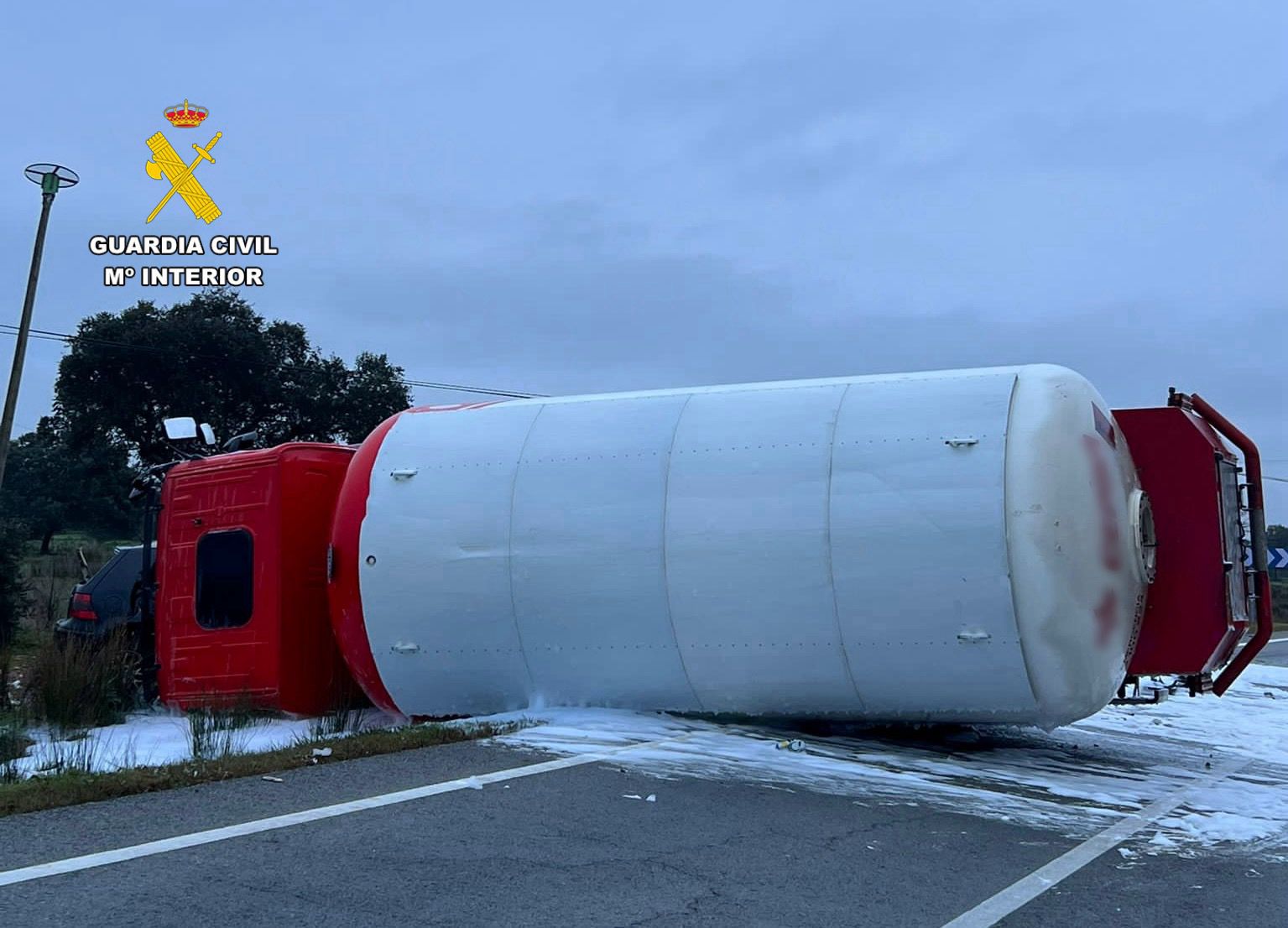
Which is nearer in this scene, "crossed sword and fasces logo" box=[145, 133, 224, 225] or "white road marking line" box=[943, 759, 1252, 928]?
"white road marking line" box=[943, 759, 1252, 928]

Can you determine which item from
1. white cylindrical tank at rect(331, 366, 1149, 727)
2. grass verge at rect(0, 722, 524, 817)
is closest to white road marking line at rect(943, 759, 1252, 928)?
white cylindrical tank at rect(331, 366, 1149, 727)

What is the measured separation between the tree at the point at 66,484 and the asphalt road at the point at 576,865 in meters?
29.6

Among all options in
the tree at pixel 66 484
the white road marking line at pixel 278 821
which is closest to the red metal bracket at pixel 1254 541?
the white road marking line at pixel 278 821

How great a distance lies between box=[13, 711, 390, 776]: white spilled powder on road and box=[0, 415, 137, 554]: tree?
24987 mm

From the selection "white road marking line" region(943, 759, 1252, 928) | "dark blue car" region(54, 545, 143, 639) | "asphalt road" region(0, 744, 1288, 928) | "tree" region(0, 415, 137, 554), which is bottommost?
"white road marking line" region(943, 759, 1252, 928)

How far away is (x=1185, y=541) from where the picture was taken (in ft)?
27.2

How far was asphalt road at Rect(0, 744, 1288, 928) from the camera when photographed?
171 inches

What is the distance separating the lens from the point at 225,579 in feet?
33.4

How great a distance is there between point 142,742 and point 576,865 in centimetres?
494

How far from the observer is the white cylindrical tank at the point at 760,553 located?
737cm

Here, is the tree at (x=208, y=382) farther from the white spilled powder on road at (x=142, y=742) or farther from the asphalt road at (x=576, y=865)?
the asphalt road at (x=576, y=865)

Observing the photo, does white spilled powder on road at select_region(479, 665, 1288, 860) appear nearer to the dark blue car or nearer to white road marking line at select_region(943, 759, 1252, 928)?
white road marking line at select_region(943, 759, 1252, 928)

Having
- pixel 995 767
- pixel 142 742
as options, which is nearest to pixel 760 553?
pixel 995 767

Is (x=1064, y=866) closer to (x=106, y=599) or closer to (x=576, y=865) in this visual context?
(x=576, y=865)
